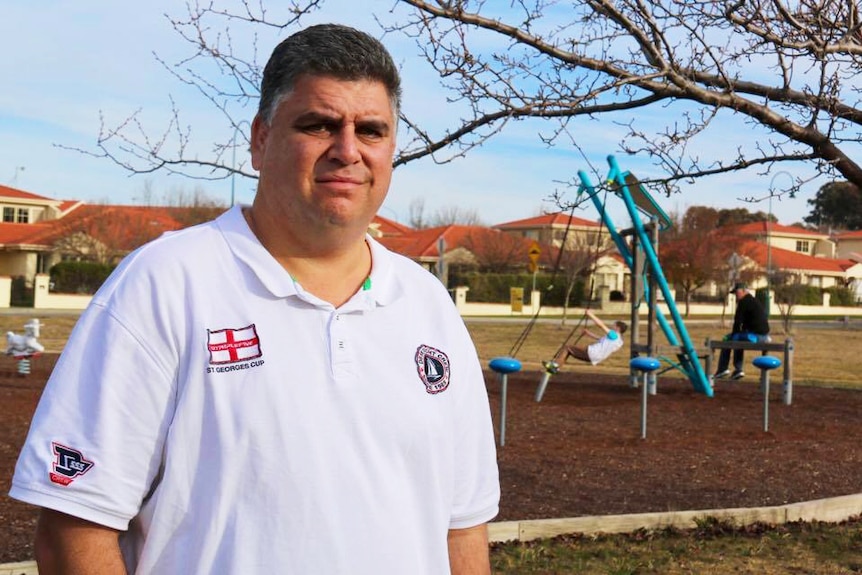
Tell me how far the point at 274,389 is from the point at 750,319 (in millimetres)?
16695

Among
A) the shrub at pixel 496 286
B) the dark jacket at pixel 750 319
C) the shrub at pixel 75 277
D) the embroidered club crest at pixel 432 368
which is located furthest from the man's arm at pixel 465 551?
the shrub at pixel 496 286

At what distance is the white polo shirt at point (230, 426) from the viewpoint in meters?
1.78

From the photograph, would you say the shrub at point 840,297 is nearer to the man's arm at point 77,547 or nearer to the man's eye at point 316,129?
the man's eye at point 316,129

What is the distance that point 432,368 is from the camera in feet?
6.92

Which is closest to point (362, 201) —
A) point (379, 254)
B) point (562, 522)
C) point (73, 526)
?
point (379, 254)

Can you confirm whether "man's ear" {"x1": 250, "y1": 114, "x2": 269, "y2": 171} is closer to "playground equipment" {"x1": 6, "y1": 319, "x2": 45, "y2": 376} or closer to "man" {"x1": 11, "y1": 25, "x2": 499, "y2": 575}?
"man" {"x1": 11, "y1": 25, "x2": 499, "y2": 575}

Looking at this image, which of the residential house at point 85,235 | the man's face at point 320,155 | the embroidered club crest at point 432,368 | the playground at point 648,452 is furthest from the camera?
the residential house at point 85,235

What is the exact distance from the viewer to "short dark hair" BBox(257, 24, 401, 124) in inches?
77.8

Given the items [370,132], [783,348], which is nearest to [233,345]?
[370,132]

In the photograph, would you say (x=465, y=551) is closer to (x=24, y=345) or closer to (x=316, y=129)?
(x=316, y=129)

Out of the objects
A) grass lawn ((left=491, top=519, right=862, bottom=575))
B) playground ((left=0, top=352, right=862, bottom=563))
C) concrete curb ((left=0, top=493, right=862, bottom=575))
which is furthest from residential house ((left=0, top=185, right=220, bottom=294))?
grass lawn ((left=491, top=519, right=862, bottom=575))

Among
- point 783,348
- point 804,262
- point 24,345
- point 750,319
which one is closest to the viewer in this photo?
point 24,345

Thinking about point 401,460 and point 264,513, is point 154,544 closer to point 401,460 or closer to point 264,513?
point 264,513

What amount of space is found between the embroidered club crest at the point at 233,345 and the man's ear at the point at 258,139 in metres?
0.37
